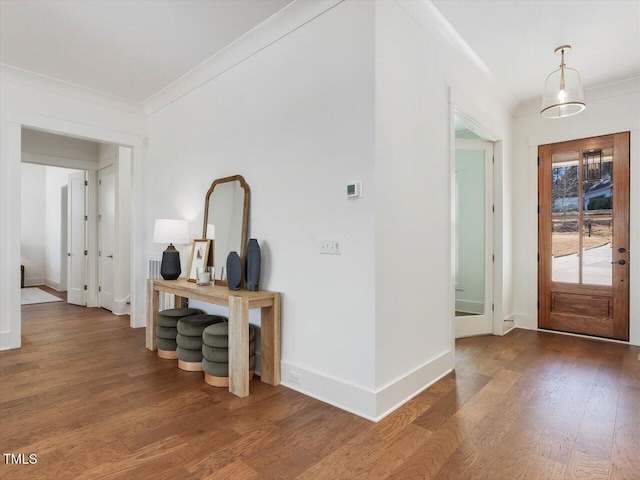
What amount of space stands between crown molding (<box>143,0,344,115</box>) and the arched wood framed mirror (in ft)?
3.61

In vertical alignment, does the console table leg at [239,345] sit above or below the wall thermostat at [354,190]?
below

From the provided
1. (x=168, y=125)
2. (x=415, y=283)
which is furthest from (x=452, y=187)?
(x=168, y=125)

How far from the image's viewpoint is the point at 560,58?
3518 mm

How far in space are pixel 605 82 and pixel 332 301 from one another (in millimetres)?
4202

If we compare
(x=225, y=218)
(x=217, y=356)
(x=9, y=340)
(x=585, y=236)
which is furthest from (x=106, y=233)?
(x=585, y=236)

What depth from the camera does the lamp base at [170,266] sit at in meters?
3.69

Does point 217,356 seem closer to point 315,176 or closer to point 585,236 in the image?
point 315,176

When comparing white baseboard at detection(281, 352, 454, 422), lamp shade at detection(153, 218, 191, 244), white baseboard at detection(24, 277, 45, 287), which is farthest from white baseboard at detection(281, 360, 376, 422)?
white baseboard at detection(24, 277, 45, 287)

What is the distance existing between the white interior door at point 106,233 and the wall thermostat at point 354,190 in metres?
4.62

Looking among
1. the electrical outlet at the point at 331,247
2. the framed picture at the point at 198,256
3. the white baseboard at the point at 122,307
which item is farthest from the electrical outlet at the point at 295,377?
the white baseboard at the point at 122,307

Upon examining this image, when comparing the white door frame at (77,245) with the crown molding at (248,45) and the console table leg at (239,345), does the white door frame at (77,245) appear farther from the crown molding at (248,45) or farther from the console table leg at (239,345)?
the console table leg at (239,345)

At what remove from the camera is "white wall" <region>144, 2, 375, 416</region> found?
233 centimetres

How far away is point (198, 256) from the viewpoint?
3.67 metres

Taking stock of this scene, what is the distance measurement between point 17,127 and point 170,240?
6.70 ft
